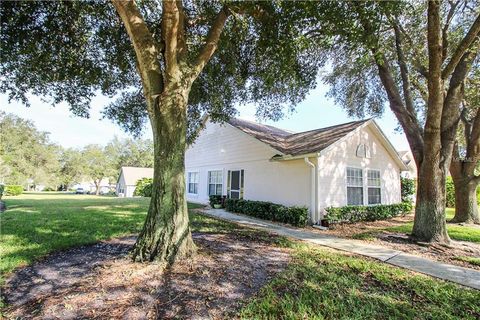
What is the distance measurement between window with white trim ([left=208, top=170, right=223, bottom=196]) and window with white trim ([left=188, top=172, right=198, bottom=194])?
202 cm

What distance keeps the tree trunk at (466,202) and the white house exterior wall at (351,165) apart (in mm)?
3039

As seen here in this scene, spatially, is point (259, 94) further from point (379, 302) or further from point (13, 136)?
point (13, 136)

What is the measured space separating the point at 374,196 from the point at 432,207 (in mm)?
5987

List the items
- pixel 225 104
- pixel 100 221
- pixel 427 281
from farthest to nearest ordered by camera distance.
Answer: pixel 225 104
pixel 100 221
pixel 427 281

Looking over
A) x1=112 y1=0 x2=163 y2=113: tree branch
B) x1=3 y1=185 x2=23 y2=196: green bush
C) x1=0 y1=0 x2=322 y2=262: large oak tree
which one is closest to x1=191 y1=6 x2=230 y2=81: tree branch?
x1=0 y1=0 x2=322 y2=262: large oak tree

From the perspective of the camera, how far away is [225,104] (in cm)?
1159

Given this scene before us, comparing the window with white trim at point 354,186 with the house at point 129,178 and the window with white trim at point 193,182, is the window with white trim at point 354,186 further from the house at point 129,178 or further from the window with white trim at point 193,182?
the house at point 129,178

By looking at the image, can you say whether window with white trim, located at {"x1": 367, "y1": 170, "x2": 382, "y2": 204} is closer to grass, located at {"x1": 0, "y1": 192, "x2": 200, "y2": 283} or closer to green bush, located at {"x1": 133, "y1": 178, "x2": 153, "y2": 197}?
grass, located at {"x1": 0, "y1": 192, "x2": 200, "y2": 283}

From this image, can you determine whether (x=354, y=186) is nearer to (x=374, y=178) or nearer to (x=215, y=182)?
(x=374, y=178)

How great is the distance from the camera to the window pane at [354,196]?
11.8m

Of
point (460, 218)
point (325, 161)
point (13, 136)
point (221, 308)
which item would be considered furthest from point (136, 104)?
point (13, 136)

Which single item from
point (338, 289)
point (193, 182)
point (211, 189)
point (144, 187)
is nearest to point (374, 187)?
point (211, 189)

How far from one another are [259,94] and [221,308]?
364 inches

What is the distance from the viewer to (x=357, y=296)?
12.0 feet
